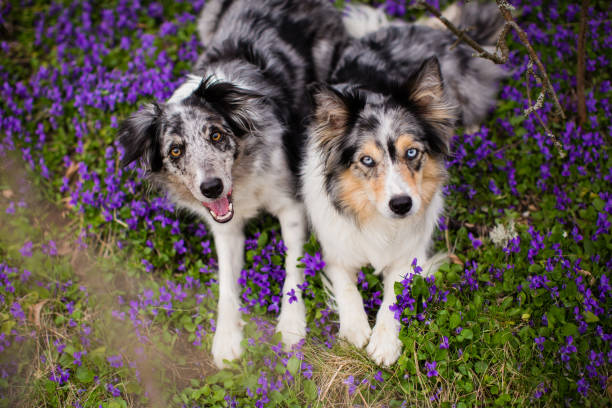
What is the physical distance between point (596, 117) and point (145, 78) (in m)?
4.15

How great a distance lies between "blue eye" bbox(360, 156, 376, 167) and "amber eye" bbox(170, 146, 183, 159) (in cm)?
131

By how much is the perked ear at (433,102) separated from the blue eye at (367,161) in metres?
0.46

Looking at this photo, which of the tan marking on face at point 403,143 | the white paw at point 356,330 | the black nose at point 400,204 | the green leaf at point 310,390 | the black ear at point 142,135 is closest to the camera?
the black nose at point 400,204

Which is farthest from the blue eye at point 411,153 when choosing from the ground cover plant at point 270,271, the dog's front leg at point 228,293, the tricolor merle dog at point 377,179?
the dog's front leg at point 228,293

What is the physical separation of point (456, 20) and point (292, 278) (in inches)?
128

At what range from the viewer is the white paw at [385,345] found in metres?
3.26

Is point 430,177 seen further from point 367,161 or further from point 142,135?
point 142,135

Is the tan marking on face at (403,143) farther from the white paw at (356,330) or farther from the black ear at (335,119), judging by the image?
the white paw at (356,330)

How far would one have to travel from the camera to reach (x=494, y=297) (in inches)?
138

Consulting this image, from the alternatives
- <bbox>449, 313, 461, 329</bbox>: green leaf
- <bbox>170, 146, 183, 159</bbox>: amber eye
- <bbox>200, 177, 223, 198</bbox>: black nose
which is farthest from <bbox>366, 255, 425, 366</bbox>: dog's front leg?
<bbox>170, 146, 183, 159</bbox>: amber eye

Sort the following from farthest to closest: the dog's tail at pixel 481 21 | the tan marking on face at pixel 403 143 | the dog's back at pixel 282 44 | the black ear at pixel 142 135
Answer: the dog's tail at pixel 481 21 < the dog's back at pixel 282 44 < the black ear at pixel 142 135 < the tan marking on face at pixel 403 143

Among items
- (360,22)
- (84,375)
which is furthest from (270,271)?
(360,22)

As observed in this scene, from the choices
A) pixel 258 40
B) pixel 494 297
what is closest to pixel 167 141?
pixel 258 40

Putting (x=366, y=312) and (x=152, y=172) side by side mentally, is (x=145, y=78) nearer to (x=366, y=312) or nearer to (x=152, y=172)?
(x=152, y=172)
